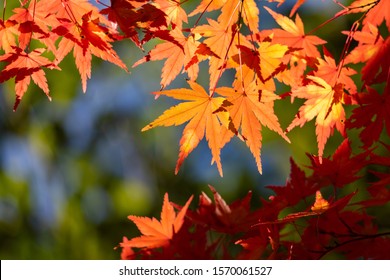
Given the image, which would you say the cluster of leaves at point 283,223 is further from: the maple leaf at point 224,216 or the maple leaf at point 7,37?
the maple leaf at point 7,37

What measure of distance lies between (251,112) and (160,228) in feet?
1.09

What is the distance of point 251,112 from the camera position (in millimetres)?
1078

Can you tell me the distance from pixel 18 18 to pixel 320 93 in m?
0.76

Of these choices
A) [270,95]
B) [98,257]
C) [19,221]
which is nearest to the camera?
[270,95]

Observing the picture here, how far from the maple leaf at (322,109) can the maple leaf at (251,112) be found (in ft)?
0.35

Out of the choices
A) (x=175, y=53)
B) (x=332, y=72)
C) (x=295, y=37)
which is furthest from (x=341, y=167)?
(x=175, y=53)

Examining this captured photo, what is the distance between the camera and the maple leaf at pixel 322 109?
114 cm

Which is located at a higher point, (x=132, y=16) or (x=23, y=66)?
(x=132, y=16)

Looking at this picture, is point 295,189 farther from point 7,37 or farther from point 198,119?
point 7,37

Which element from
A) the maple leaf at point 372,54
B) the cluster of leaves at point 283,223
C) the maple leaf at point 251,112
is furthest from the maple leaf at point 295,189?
the maple leaf at point 372,54

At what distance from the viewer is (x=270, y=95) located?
3.49 feet
